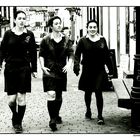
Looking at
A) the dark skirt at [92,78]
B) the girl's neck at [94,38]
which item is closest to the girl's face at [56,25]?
the girl's neck at [94,38]

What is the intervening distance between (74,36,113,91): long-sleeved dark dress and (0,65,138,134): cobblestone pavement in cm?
63

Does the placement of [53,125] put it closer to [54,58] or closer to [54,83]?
[54,83]

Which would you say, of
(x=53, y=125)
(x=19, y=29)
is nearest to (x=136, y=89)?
(x=53, y=125)

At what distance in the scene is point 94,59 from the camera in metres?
7.25

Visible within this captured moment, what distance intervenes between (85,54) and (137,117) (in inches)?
58.0

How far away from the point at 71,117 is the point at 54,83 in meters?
1.10

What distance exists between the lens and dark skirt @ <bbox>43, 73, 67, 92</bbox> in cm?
685

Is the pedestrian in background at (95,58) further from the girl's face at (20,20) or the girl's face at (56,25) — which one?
the girl's face at (20,20)

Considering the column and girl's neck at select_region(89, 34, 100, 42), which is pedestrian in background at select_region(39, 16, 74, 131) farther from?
the column

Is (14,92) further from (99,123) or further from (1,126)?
(99,123)

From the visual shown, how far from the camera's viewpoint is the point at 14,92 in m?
6.72
